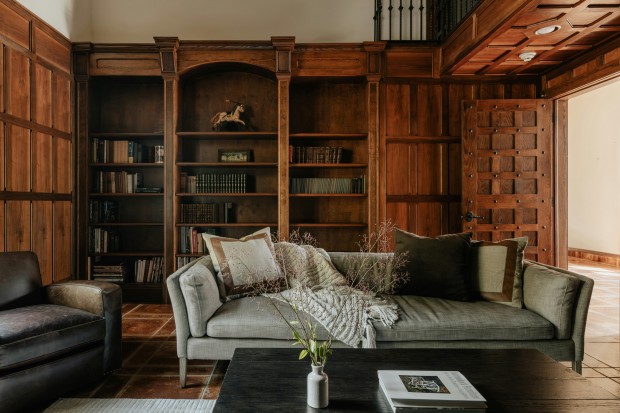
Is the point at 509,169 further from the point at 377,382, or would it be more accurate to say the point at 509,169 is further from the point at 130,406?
the point at 130,406

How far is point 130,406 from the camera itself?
2188 millimetres

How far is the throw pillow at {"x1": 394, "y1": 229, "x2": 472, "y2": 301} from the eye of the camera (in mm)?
2732

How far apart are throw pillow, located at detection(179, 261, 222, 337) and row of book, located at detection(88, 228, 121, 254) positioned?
264 cm

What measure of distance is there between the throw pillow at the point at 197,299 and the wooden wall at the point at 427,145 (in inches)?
108

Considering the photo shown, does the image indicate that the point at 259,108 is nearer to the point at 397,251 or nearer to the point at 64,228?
the point at 64,228

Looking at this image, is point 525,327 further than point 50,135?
No

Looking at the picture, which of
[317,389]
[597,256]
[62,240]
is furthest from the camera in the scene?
[597,256]

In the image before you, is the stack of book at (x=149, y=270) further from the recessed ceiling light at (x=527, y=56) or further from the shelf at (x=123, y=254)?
the recessed ceiling light at (x=527, y=56)

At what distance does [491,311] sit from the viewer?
2.50 m

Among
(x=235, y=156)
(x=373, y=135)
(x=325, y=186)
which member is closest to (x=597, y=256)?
→ (x=373, y=135)

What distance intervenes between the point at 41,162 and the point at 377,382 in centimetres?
381

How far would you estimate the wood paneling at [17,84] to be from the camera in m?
3.50

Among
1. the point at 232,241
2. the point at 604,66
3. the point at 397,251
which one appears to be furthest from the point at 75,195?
the point at 604,66

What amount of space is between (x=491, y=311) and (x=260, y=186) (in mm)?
3050
